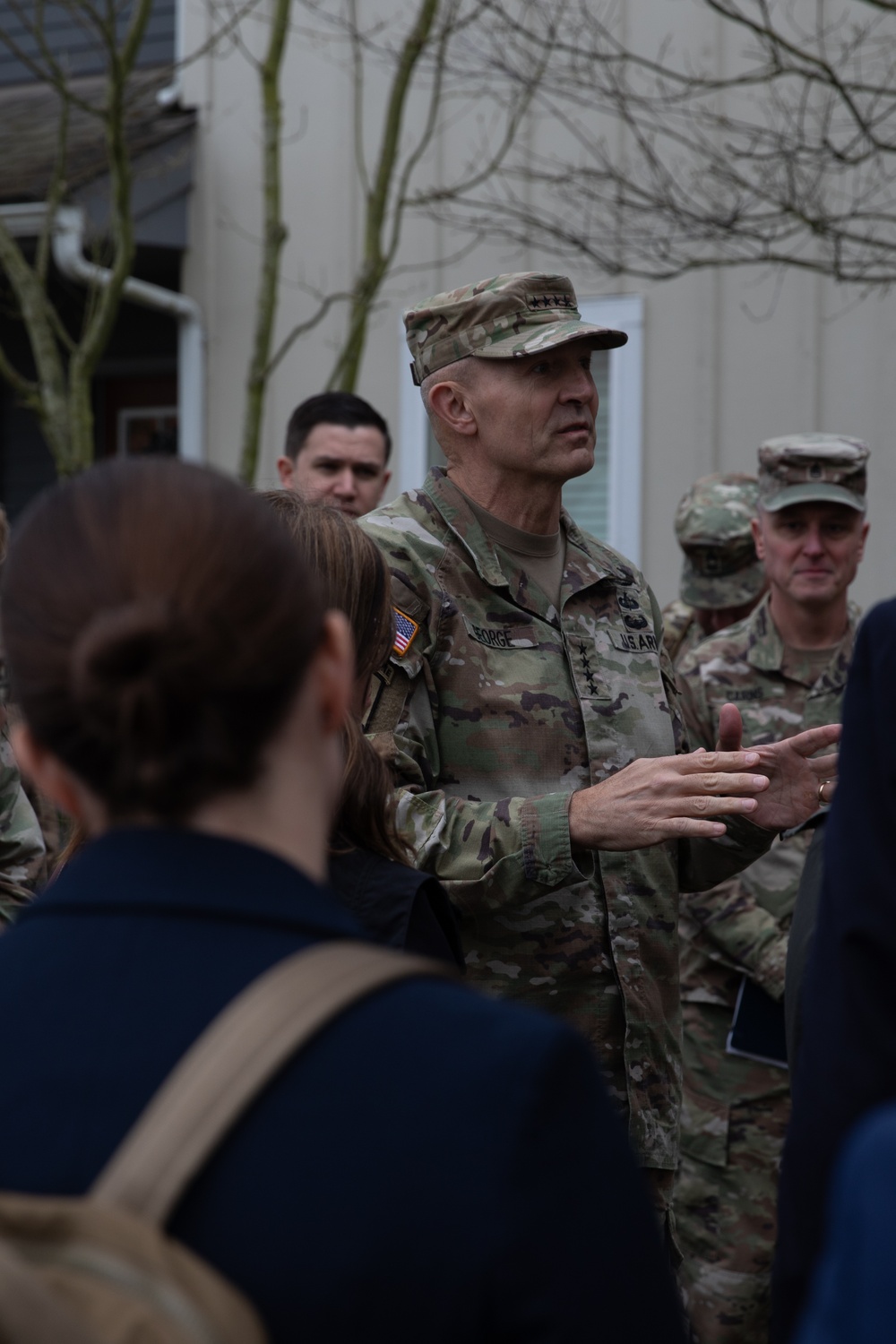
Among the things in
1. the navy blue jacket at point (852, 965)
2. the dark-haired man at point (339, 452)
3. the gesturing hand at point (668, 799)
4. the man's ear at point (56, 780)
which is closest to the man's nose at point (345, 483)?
the dark-haired man at point (339, 452)

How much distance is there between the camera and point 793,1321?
5.67 feet

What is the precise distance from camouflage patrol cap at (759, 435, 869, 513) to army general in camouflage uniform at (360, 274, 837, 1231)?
5.18 ft

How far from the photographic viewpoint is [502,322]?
134 inches

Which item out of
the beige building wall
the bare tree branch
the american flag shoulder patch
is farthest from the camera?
the beige building wall

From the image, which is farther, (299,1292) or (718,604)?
(718,604)

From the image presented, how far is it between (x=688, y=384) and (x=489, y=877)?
4.98 meters

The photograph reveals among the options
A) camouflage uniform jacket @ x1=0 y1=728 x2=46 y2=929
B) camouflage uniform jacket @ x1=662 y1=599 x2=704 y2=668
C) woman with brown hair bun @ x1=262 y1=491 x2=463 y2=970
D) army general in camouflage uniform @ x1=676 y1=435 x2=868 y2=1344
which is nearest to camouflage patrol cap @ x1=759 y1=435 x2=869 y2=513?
army general in camouflage uniform @ x1=676 y1=435 x2=868 y2=1344

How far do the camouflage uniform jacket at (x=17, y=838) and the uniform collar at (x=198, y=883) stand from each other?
2.22 m

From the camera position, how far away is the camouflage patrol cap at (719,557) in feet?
19.6

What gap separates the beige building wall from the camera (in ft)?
23.5

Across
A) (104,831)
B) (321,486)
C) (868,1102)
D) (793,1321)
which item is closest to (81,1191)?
(104,831)

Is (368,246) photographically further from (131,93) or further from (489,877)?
(489,877)

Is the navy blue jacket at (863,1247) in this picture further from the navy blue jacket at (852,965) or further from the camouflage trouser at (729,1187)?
the camouflage trouser at (729,1187)

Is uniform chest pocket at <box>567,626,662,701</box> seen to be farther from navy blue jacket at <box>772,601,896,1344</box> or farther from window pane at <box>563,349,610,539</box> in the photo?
window pane at <box>563,349,610,539</box>
